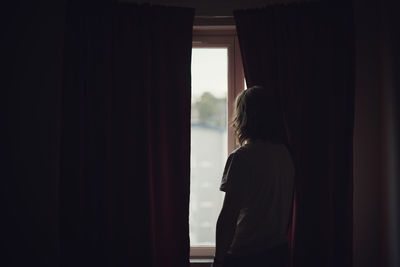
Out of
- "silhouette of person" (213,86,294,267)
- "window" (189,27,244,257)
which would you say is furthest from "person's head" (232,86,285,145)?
"window" (189,27,244,257)

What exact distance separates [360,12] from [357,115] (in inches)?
24.2

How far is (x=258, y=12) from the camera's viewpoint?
6.97 ft

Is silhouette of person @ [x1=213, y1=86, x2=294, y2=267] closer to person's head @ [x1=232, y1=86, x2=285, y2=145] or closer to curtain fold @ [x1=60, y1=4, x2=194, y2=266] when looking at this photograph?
person's head @ [x1=232, y1=86, x2=285, y2=145]

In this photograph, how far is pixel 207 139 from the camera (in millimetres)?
2336

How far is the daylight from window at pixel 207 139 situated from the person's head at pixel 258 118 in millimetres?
887

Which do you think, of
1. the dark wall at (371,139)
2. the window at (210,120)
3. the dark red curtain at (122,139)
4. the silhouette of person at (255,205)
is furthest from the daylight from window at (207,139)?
the silhouette of person at (255,205)

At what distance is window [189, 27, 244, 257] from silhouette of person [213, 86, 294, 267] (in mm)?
943

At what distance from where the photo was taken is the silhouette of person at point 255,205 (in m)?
1.32

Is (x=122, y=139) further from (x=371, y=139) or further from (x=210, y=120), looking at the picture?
(x=371, y=139)

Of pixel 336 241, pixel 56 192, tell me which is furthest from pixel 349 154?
pixel 56 192

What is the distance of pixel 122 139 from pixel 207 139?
55cm

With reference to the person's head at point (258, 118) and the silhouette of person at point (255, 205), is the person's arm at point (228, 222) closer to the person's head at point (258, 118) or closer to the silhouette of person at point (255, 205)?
the silhouette of person at point (255, 205)

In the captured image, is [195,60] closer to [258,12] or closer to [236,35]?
[236,35]

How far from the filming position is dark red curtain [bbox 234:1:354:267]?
2.03 m
